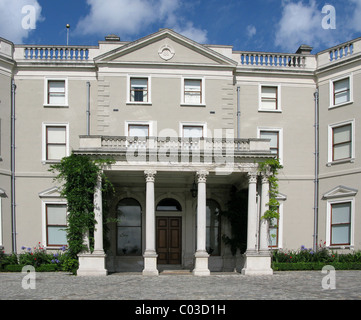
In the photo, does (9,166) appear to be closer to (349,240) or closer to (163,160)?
(163,160)

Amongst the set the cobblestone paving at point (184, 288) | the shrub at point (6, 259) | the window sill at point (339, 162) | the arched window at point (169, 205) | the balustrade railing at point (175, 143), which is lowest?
the shrub at point (6, 259)

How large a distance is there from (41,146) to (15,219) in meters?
3.95

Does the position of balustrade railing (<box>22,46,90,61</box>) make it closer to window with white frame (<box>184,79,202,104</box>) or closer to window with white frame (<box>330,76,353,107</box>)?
window with white frame (<box>184,79,202,104</box>)

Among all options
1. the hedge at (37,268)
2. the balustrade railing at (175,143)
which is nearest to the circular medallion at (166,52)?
the balustrade railing at (175,143)

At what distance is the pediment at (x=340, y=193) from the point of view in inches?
945

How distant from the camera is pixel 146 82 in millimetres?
25484

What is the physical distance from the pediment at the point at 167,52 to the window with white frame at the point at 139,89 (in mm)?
939

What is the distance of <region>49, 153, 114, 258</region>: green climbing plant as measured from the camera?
21.0 meters

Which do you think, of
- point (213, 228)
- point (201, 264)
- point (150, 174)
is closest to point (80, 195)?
point (150, 174)

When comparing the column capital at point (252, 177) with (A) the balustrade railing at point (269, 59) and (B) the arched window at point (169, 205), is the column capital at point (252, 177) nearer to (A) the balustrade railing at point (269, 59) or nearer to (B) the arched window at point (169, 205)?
(B) the arched window at point (169, 205)

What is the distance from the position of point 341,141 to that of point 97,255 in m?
13.6

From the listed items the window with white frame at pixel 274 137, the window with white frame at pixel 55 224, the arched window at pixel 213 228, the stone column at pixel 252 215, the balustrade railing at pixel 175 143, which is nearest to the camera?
the stone column at pixel 252 215

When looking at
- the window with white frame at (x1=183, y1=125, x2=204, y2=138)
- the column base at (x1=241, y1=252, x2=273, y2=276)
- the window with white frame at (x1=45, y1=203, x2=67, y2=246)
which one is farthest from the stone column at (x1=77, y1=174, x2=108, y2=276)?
the column base at (x1=241, y1=252, x2=273, y2=276)

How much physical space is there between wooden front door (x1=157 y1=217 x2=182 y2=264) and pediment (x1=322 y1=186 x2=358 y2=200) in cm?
780
